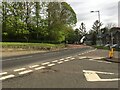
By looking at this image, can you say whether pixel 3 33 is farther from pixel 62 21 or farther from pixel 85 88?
pixel 85 88

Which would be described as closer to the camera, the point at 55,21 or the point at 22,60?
the point at 22,60

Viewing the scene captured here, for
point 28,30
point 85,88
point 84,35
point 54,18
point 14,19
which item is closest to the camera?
point 85,88

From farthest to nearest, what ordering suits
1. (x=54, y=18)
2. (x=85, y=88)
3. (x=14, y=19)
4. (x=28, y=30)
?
(x=54, y=18) → (x=28, y=30) → (x=14, y=19) → (x=85, y=88)

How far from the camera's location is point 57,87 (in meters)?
8.42

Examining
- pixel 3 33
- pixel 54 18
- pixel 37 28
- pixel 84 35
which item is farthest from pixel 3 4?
pixel 84 35

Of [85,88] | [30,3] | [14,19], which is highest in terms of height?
[30,3]

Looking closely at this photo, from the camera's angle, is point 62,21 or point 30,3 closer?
point 30,3

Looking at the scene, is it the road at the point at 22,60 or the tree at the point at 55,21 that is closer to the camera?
the road at the point at 22,60

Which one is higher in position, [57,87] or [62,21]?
[62,21]

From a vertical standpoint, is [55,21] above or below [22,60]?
above

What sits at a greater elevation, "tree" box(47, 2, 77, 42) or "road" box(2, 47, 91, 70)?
"tree" box(47, 2, 77, 42)

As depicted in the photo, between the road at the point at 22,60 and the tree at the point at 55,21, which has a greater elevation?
the tree at the point at 55,21

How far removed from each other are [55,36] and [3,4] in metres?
17.5

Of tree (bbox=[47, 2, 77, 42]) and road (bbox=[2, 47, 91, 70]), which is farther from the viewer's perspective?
tree (bbox=[47, 2, 77, 42])
